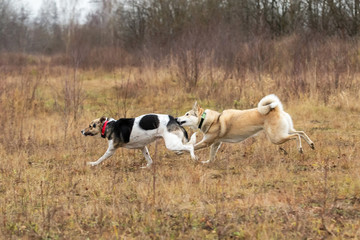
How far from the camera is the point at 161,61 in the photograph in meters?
15.4

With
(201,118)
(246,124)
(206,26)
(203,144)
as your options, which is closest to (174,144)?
(203,144)

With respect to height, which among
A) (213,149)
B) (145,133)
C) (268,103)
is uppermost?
(268,103)

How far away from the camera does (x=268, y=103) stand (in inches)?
254

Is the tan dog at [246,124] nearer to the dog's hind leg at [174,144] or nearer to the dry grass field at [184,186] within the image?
the dry grass field at [184,186]

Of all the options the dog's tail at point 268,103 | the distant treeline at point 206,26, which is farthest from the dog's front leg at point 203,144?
the distant treeline at point 206,26

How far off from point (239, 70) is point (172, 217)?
9.09m

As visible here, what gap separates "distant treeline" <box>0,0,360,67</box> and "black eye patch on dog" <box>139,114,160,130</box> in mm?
6346

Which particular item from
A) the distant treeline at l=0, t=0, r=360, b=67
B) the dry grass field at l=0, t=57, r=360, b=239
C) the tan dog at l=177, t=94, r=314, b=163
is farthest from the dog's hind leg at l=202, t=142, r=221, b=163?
the distant treeline at l=0, t=0, r=360, b=67

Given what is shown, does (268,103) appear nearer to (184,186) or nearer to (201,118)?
(201,118)

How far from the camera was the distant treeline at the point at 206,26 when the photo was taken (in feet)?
50.3

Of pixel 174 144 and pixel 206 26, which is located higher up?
pixel 206 26

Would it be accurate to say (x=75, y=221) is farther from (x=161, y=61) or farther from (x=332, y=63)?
(x=161, y=61)

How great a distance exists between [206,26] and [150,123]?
10.7 m

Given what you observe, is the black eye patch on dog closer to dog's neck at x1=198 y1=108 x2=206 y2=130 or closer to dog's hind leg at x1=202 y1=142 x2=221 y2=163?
dog's neck at x1=198 y1=108 x2=206 y2=130
